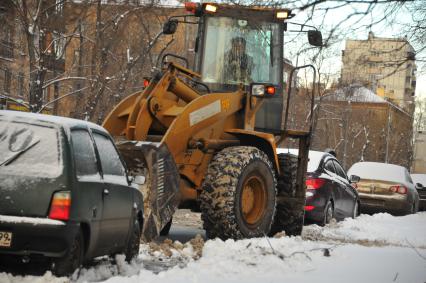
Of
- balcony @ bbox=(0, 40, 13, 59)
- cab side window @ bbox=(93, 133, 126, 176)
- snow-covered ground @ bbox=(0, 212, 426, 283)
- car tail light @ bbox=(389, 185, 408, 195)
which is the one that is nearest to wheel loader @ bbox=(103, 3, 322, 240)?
cab side window @ bbox=(93, 133, 126, 176)

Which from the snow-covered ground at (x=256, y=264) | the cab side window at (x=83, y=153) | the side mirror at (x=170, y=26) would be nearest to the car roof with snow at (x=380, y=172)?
the snow-covered ground at (x=256, y=264)

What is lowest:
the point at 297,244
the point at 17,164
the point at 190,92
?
the point at 297,244

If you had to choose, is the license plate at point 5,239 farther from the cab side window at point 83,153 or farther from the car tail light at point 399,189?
the car tail light at point 399,189

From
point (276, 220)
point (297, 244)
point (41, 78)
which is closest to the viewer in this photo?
point (297, 244)

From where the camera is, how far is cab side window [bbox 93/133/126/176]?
879 cm

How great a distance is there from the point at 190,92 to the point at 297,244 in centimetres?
282

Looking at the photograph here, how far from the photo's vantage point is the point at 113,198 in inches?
337

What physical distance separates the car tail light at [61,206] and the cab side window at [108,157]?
4.03 ft

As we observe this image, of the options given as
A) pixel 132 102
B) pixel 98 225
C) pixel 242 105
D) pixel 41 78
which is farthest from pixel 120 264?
pixel 41 78

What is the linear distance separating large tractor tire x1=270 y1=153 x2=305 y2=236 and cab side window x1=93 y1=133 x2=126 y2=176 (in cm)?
481

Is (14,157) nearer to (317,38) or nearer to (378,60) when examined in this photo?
(317,38)

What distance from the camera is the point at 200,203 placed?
11617 mm

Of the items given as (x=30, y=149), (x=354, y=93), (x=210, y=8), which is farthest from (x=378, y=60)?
(x=354, y=93)

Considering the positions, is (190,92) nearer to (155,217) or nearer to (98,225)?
(155,217)
